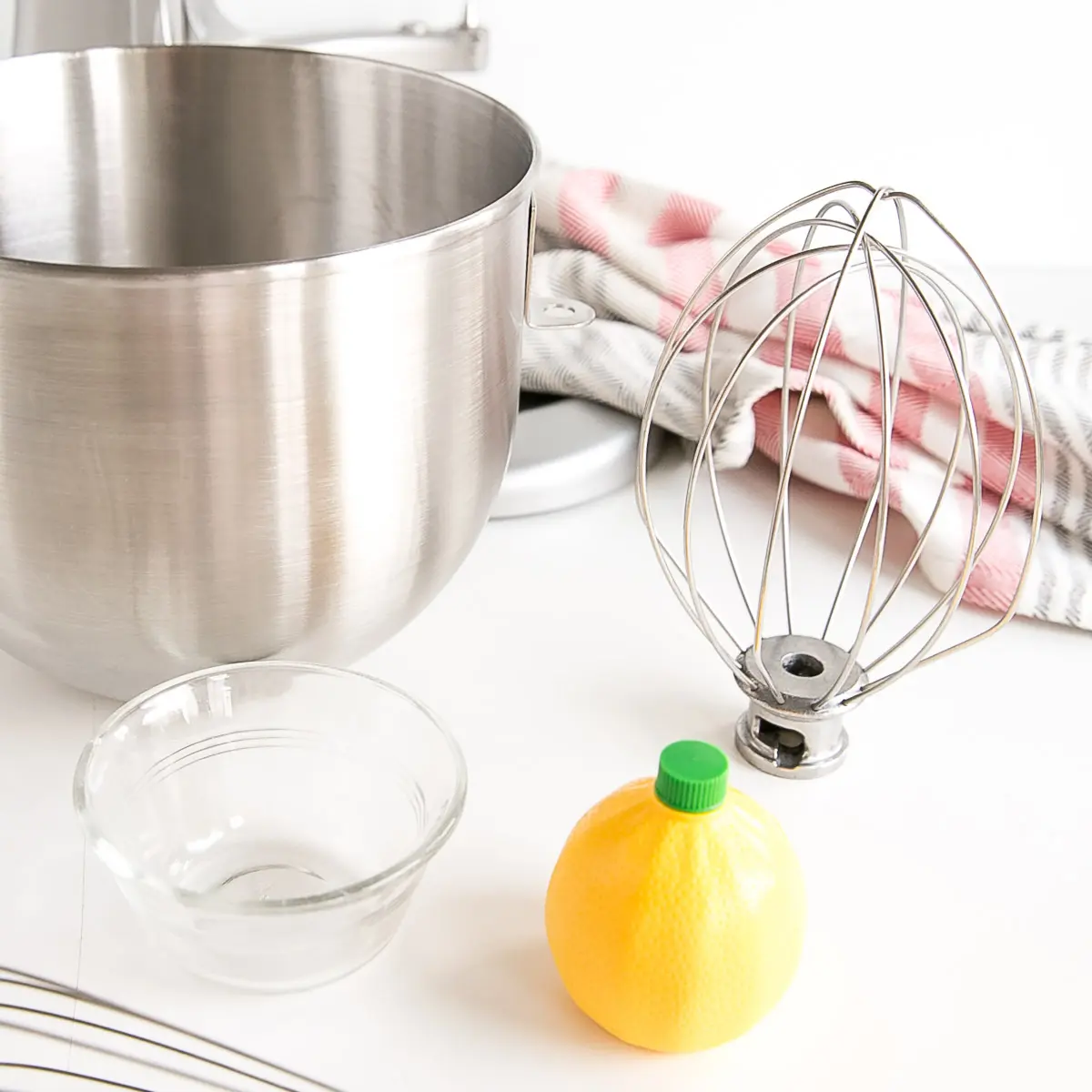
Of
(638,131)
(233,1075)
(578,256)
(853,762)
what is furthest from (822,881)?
(638,131)

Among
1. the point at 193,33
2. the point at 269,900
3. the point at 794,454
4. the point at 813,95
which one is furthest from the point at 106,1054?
the point at 813,95

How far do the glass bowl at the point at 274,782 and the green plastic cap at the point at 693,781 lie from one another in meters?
0.07

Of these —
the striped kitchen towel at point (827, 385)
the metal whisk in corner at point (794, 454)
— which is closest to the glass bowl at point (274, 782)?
the metal whisk in corner at point (794, 454)

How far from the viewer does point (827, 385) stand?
2.49 ft

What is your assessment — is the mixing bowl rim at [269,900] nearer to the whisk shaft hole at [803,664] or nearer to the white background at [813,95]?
the whisk shaft hole at [803,664]

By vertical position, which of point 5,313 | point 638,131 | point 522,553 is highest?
point 5,313

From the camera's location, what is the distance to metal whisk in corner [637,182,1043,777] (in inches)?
20.8

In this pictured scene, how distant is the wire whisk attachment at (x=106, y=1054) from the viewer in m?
0.43

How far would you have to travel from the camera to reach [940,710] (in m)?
0.62

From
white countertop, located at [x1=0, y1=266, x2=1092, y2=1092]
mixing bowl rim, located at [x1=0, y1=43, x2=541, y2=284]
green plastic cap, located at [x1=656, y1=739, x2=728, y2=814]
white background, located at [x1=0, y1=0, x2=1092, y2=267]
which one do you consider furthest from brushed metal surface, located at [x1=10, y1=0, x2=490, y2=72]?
green plastic cap, located at [x1=656, y1=739, x2=728, y2=814]

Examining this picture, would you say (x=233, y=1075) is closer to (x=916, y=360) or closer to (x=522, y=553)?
(x=522, y=553)

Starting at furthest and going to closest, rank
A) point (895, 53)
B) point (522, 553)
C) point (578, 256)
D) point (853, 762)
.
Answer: point (895, 53)
point (578, 256)
point (522, 553)
point (853, 762)

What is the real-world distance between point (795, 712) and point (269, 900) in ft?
0.75

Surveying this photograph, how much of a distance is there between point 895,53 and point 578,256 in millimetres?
323
